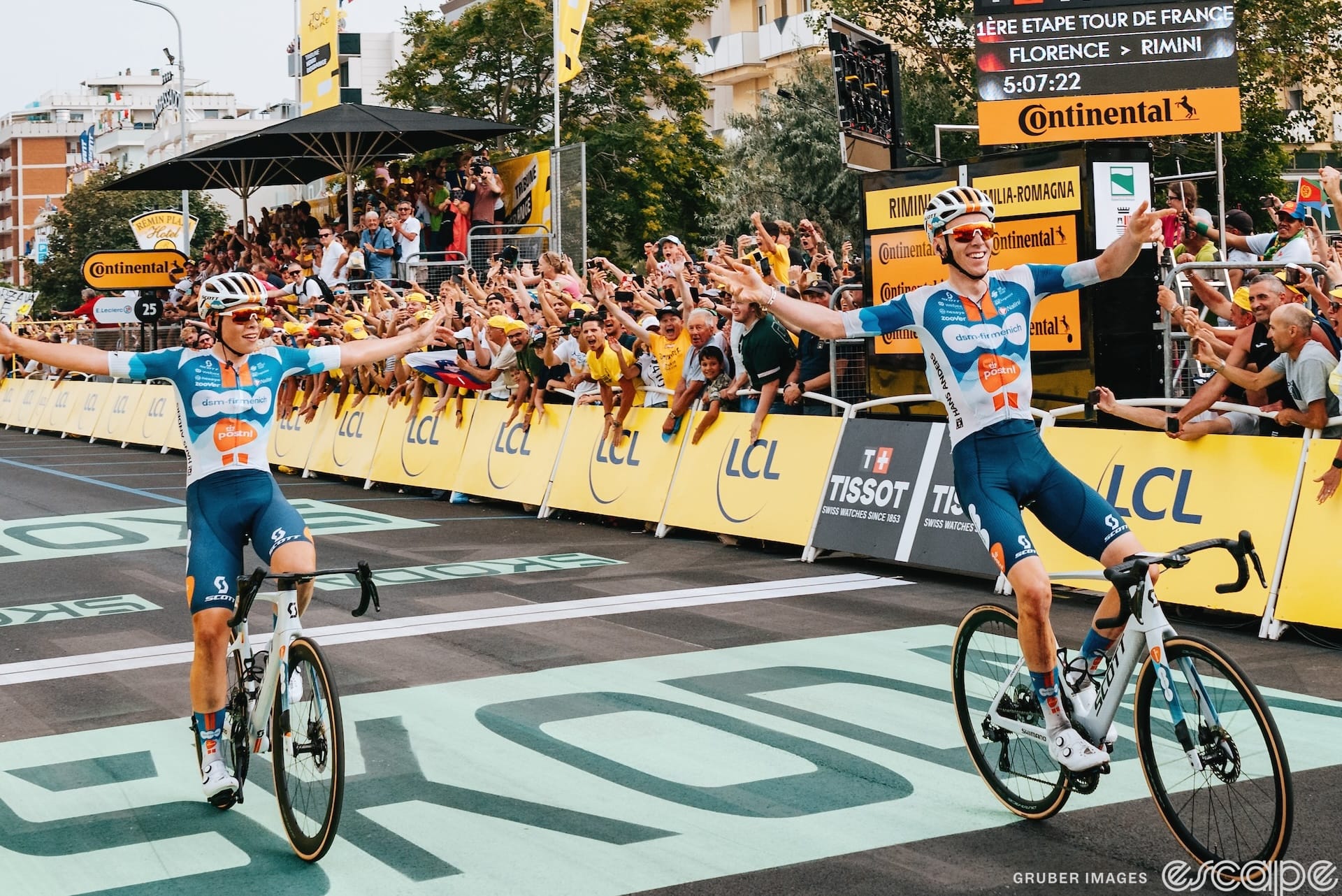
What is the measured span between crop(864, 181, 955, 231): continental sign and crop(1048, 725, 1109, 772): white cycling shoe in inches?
327

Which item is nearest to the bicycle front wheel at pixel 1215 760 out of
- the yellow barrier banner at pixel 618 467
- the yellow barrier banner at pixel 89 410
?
the yellow barrier banner at pixel 618 467

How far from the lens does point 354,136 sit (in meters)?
32.2

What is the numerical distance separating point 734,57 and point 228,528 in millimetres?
59645

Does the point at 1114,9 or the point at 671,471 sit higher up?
the point at 1114,9

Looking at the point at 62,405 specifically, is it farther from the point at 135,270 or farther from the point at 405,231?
the point at 405,231

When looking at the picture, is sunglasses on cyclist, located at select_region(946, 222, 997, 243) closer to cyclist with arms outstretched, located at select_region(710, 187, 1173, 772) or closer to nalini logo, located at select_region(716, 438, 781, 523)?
cyclist with arms outstretched, located at select_region(710, 187, 1173, 772)

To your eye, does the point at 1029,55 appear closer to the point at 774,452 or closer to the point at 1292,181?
the point at 774,452

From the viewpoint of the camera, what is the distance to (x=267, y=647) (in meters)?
6.25

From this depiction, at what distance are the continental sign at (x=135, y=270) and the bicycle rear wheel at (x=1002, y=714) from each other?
35661 mm

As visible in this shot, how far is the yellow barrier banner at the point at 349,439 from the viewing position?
69.6 ft

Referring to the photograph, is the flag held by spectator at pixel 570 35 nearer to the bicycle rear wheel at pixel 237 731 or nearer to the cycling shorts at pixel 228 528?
the cycling shorts at pixel 228 528

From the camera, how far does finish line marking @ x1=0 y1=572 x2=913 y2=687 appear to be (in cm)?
950

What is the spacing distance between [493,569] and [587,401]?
4.02m

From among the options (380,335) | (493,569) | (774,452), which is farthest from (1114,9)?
(380,335)
